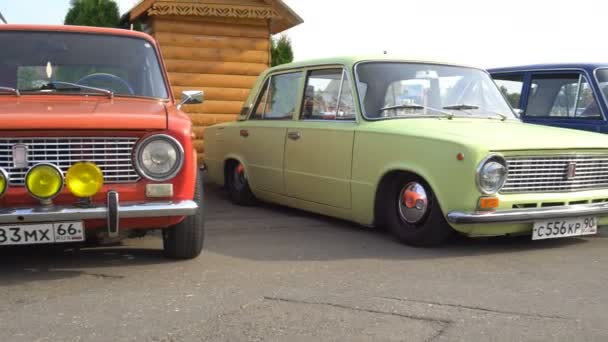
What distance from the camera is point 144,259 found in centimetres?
551

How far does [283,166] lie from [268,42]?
18.4ft

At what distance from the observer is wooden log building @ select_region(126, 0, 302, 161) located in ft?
39.0

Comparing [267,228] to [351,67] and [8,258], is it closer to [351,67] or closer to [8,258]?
[351,67]

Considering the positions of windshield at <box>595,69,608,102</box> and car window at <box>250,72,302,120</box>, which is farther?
windshield at <box>595,69,608,102</box>

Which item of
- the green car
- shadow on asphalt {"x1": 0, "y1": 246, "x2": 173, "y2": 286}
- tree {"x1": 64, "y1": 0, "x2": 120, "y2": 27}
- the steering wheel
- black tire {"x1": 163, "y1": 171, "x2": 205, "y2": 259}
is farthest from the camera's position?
tree {"x1": 64, "y1": 0, "x2": 120, "y2": 27}

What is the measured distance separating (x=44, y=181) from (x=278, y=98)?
385 cm

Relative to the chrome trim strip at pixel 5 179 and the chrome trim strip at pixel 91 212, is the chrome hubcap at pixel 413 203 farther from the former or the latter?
the chrome trim strip at pixel 5 179

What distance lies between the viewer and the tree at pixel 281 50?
80.2 feet

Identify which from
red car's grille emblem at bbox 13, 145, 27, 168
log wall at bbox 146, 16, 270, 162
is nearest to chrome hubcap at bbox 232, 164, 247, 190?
log wall at bbox 146, 16, 270, 162

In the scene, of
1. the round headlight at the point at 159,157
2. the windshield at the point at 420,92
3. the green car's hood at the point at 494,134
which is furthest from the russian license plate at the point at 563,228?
the round headlight at the point at 159,157

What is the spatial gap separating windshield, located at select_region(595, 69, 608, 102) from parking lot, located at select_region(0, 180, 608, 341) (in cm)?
227

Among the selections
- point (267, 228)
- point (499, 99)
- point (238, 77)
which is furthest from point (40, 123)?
point (238, 77)

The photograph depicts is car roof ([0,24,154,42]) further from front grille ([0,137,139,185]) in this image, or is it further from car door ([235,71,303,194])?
car door ([235,71,303,194])

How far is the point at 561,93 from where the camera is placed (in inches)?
338
